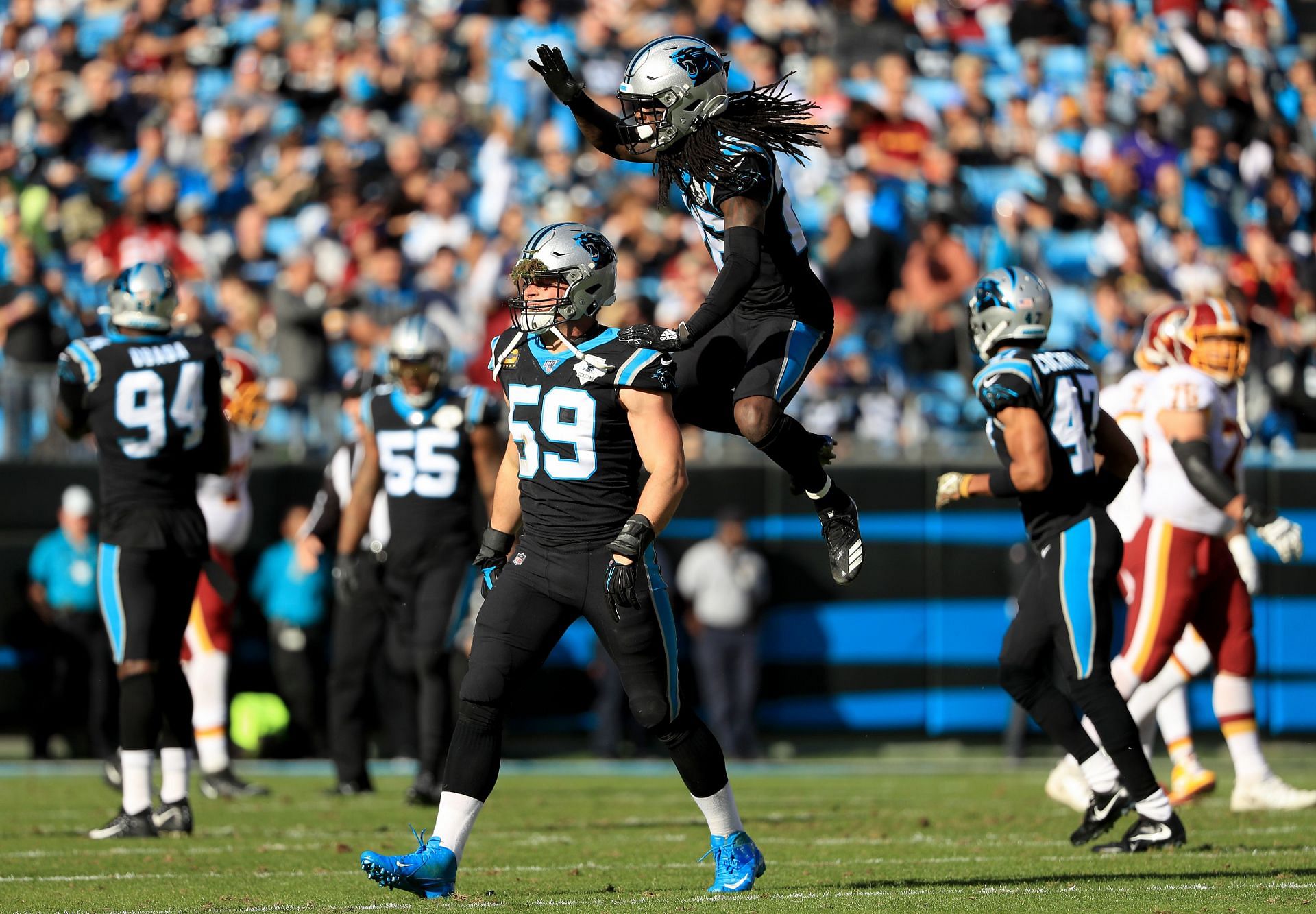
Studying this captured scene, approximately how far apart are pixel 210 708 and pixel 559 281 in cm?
490

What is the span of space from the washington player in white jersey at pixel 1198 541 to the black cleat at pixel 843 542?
1.97m

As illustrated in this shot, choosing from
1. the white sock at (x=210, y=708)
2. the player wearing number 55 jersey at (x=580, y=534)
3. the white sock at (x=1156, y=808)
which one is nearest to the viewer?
the player wearing number 55 jersey at (x=580, y=534)

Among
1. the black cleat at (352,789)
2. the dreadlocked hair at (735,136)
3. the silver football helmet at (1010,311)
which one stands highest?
the dreadlocked hair at (735,136)

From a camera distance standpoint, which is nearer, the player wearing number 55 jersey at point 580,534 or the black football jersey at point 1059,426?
the player wearing number 55 jersey at point 580,534

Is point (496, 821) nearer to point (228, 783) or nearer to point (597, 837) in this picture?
point (597, 837)

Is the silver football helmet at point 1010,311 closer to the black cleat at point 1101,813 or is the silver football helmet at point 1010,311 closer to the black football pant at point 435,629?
the black cleat at point 1101,813

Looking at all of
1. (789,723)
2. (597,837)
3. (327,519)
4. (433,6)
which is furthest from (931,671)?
(433,6)

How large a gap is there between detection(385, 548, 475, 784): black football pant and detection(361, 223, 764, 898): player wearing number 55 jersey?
3403mm

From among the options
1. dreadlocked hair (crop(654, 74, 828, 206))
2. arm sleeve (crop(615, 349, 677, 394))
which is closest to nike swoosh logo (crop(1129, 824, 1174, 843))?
arm sleeve (crop(615, 349, 677, 394))

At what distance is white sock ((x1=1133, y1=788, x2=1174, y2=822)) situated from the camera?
698 centimetres

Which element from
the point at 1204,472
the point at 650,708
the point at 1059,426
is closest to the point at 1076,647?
the point at 1059,426

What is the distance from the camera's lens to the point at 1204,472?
810cm

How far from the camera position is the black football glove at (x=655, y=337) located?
5801 mm

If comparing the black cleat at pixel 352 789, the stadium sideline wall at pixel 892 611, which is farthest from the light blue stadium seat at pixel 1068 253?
the black cleat at pixel 352 789
